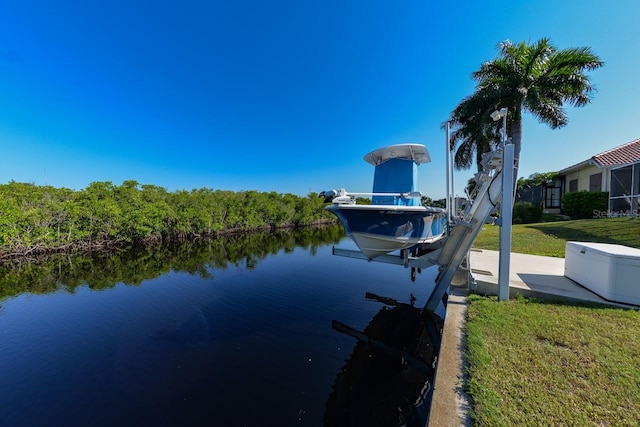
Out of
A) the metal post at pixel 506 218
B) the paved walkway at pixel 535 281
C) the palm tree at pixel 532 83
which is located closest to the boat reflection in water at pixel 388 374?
the paved walkway at pixel 535 281

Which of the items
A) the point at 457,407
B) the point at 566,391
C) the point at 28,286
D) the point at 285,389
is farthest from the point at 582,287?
the point at 28,286

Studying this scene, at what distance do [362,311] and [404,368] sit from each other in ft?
8.56

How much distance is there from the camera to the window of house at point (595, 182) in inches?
672

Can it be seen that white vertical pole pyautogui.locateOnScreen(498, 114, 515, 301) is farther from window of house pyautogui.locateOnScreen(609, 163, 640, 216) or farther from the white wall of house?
the white wall of house

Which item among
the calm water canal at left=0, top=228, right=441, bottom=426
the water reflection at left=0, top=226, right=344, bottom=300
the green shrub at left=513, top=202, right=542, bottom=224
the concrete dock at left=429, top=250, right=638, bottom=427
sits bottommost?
the water reflection at left=0, top=226, right=344, bottom=300

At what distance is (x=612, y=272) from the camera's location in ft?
14.3

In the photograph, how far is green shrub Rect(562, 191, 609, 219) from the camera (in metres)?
16.3

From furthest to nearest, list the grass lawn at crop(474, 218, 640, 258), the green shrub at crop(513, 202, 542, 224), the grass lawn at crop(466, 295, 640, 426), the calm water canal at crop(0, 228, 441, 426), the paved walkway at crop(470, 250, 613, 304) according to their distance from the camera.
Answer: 1. the green shrub at crop(513, 202, 542, 224)
2. the grass lawn at crop(474, 218, 640, 258)
3. the paved walkway at crop(470, 250, 613, 304)
4. the calm water canal at crop(0, 228, 441, 426)
5. the grass lawn at crop(466, 295, 640, 426)

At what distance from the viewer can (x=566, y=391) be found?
2535mm

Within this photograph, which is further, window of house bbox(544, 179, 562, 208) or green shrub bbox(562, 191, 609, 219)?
window of house bbox(544, 179, 562, 208)

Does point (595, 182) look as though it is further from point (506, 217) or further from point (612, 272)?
point (506, 217)

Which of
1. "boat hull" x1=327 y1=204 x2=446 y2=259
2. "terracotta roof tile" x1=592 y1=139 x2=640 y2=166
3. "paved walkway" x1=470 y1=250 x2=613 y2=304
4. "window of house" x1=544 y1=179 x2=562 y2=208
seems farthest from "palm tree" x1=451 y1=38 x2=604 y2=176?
"window of house" x1=544 y1=179 x2=562 y2=208

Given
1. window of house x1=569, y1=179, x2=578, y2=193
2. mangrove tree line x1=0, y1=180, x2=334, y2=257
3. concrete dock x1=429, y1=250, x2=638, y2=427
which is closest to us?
concrete dock x1=429, y1=250, x2=638, y2=427

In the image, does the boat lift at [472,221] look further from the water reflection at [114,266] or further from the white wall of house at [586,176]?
the white wall of house at [586,176]
